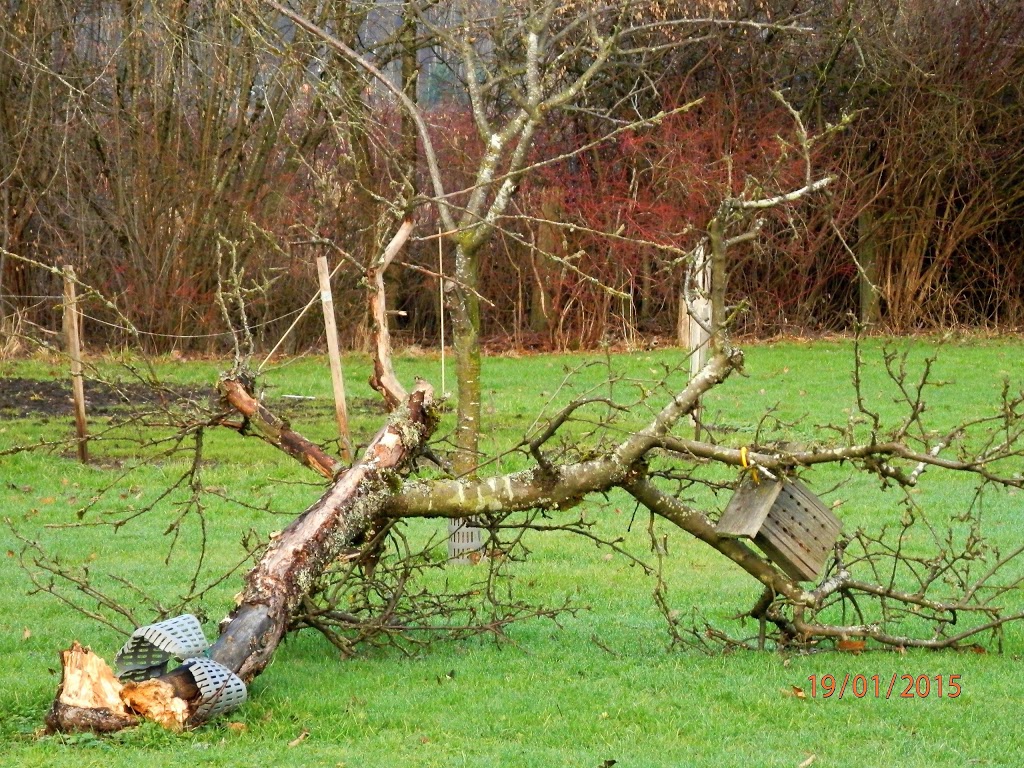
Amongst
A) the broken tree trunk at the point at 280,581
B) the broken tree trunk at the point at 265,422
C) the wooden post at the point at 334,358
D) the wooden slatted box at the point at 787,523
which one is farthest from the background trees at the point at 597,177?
the wooden slatted box at the point at 787,523

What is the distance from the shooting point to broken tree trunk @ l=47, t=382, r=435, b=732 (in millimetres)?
4805

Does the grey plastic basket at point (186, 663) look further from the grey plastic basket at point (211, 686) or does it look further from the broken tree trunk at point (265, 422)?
the broken tree trunk at point (265, 422)

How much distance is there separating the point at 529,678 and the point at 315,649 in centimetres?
114

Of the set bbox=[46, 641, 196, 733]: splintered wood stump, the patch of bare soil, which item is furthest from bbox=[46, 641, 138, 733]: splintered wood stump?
the patch of bare soil

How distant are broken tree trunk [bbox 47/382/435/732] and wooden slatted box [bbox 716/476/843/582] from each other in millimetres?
1419

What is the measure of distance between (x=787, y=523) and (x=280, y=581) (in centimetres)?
212

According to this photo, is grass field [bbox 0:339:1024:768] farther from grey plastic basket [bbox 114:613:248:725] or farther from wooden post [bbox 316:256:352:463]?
wooden post [bbox 316:256:352:463]

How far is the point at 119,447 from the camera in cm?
1330

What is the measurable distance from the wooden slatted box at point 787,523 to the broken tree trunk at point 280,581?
1419mm

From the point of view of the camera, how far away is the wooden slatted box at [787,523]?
5.66 meters

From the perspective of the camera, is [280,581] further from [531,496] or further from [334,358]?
[334,358]

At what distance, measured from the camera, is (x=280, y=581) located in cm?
531
